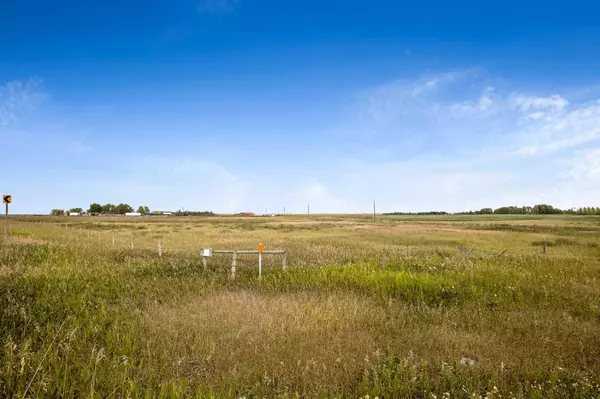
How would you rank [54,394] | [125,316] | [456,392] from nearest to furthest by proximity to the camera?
[54,394], [456,392], [125,316]

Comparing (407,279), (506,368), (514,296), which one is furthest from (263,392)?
(514,296)

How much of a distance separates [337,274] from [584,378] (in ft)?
28.5

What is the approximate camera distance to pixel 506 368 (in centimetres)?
589

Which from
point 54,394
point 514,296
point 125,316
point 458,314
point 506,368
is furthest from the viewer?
point 514,296

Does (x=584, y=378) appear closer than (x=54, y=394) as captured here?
No

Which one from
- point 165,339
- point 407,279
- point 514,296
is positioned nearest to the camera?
point 165,339

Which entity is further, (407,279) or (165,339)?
(407,279)

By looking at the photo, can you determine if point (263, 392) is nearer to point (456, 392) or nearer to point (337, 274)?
point (456, 392)

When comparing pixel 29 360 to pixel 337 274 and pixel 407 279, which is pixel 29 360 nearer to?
Answer: pixel 337 274

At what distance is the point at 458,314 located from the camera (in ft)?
29.5

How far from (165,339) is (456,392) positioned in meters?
5.44

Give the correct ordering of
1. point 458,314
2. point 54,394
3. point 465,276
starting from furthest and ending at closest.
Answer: point 465,276 → point 458,314 → point 54,394

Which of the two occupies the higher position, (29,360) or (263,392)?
(29,360)

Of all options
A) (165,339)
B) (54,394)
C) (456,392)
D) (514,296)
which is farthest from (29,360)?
(514,296)
